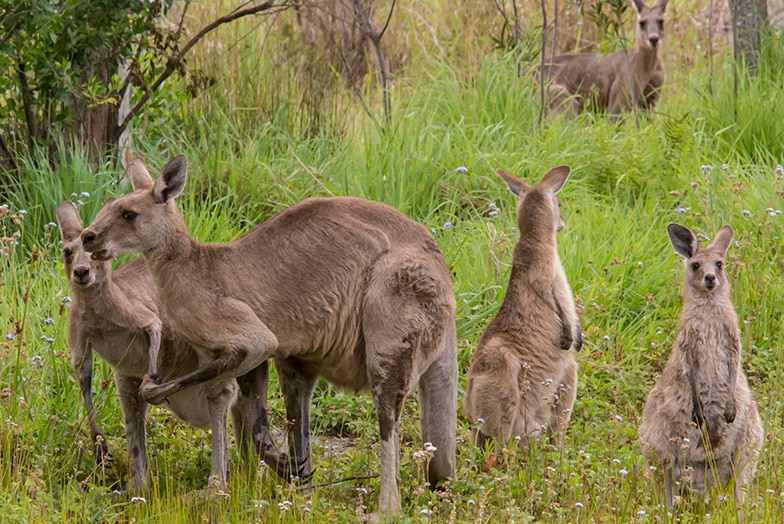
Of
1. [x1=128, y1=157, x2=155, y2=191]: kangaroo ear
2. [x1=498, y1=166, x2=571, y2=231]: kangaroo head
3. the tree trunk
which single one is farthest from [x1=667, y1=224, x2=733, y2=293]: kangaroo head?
the tree trunk

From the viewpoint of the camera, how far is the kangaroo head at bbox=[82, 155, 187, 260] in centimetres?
471

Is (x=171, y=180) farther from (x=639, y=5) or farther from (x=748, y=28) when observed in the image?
(x=639, y=5)

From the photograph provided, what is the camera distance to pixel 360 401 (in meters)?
6.38

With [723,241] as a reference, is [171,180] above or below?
above

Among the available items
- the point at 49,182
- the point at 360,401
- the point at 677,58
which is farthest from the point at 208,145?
the point at 677,58

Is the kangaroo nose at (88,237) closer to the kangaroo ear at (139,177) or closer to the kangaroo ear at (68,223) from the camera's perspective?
the kangaroo ear at (139,177)

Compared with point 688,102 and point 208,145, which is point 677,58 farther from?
point 208,145

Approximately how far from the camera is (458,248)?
24.0 ft

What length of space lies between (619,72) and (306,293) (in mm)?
6917

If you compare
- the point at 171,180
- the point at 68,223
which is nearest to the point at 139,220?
the point at 171,180

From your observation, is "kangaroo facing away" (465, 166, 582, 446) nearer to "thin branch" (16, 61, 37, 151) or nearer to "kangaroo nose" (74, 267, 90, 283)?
"kangaroo nose" (74, 267, 90, 283)

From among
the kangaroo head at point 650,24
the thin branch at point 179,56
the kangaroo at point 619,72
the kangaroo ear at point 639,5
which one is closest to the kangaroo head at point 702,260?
the thin branch at point 179,56

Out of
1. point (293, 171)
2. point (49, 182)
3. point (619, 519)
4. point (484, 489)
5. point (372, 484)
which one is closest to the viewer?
point (619, 519)

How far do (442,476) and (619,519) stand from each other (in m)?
0.94
